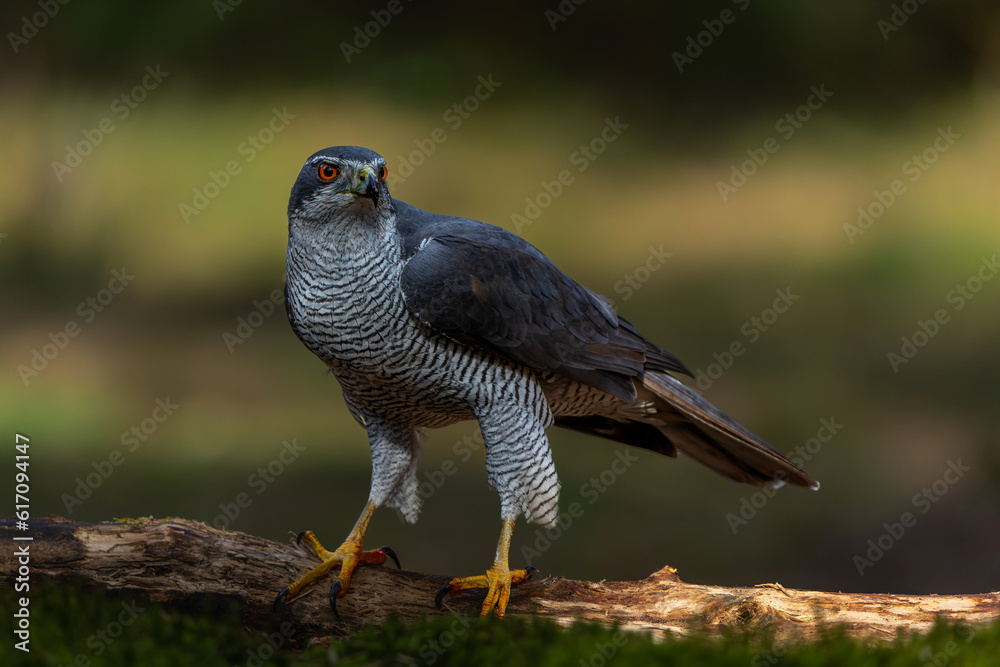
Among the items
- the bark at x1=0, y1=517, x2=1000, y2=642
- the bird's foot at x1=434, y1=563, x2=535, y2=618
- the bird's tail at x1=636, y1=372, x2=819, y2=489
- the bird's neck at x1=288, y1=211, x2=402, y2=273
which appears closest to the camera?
the bark at x1=0, y1=517, x2=1000, y2=642

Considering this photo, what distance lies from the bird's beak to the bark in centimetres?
124

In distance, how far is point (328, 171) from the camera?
2.56m

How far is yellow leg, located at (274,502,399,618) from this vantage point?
271 cm

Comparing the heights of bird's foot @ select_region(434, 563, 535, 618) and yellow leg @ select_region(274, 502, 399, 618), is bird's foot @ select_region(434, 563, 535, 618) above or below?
above

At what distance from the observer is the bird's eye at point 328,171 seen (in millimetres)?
2557

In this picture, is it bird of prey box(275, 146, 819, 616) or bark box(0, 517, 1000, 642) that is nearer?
bark box(0, 517, 1000, 642)

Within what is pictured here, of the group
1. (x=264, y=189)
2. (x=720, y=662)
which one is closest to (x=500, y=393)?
(x=720, y=662)

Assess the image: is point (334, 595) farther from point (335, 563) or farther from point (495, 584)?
point (495, 584)

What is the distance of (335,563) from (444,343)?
0.88 m

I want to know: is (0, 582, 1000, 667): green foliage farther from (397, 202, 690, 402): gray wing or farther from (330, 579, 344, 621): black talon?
(397, 202, 690, 402): gray wing

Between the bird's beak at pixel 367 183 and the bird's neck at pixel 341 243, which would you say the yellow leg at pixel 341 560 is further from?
the bird's beak at pixel 367 183

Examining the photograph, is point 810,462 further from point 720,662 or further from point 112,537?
point 112,537

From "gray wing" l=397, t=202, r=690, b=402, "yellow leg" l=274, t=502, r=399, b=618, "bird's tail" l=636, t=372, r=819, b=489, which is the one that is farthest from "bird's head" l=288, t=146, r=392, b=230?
"bird's tail" l=636, t=372, r=819, b=489

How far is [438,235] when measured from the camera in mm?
2873
